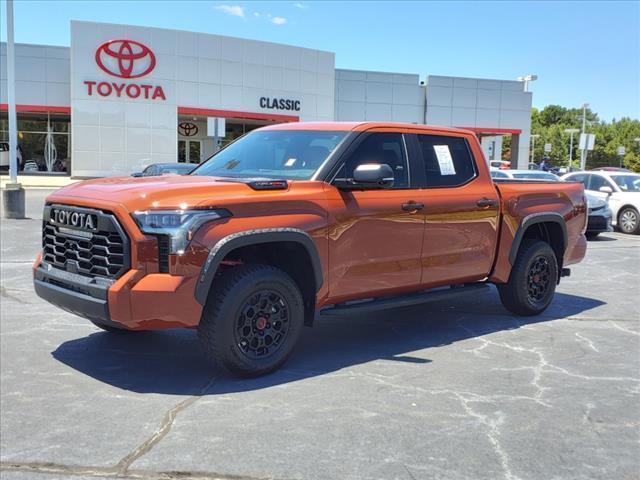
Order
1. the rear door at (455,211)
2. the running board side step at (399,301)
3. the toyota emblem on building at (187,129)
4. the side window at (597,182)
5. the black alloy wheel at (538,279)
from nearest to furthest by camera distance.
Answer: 1. the running board side step at (399,301)
2. the rear door at (455,211)
3. the black alloy wheel at (538,279)
4. the side window at (597,182)
5. the toyota emblem on building at (187,129)

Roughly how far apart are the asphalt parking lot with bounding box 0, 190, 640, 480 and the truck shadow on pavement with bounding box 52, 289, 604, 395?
0.07 ft

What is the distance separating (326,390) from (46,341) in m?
2.78

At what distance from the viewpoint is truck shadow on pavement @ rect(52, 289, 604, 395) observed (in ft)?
15.3

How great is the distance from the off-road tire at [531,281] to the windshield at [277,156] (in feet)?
8.49

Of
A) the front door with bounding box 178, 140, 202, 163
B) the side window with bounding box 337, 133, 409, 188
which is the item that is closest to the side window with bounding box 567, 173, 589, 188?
the side window with bounding box 337, 133, 409, 188

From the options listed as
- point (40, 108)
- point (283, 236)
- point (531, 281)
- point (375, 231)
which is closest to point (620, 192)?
point (531, 281)

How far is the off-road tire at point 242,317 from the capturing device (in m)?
4.34

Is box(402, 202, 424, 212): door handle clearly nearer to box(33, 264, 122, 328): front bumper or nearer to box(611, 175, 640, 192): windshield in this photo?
box(33, 264, 122, 328): front bumper

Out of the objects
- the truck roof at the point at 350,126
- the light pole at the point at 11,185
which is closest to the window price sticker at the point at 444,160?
the truck roof at the point at 350,126

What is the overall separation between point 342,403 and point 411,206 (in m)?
1.91

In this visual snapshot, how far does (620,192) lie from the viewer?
16188 mm

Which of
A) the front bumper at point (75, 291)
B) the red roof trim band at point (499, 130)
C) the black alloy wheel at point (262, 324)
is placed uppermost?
the red roof trim band at point (499, 130)

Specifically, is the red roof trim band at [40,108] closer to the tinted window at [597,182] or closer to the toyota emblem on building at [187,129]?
the toyota emblem on building at [187,129]

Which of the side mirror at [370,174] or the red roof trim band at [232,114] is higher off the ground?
the red roof trim band at [232,114]
